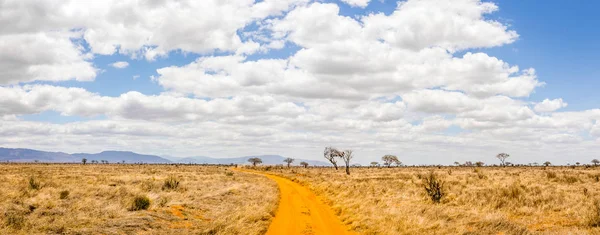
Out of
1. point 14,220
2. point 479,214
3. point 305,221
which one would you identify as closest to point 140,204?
point 14,220

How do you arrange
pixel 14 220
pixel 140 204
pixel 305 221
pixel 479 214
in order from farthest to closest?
pixel 140 204 → pixel 305 221 → pixel 479 214 → pixel 14 220

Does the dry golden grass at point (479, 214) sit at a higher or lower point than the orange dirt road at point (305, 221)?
higher

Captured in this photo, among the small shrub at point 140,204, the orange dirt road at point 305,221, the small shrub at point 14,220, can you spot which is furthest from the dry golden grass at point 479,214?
the small shrub at point 14,220

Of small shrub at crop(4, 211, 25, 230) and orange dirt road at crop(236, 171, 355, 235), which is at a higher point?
small shrub at crop(4, 211, 25, 230)

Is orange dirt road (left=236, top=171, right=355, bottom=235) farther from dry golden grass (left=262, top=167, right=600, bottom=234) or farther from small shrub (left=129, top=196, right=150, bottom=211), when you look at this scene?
small shrub (left=129, top=196, right=150, bottom=211)

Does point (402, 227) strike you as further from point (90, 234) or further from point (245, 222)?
point (90, 234)

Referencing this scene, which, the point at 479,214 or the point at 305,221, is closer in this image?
the point at 479,214

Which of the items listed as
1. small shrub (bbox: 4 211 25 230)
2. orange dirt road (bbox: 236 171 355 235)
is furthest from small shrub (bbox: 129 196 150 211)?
orange dirt road (bbox: 236 171 355 235)

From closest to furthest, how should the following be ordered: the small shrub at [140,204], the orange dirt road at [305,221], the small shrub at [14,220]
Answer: the small shrub at [14,220] → the orange dirt road at [305,221] → the small shrub at [140,204]

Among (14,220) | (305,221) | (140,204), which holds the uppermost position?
(140,204)

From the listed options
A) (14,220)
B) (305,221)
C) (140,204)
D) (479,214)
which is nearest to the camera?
(14,220)

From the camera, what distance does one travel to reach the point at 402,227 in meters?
15.6

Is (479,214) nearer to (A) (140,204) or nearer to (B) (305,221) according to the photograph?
(B) (305,221)

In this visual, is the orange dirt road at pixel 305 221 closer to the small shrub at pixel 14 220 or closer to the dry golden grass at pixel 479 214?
the dry golden grass at pixel 479 214
